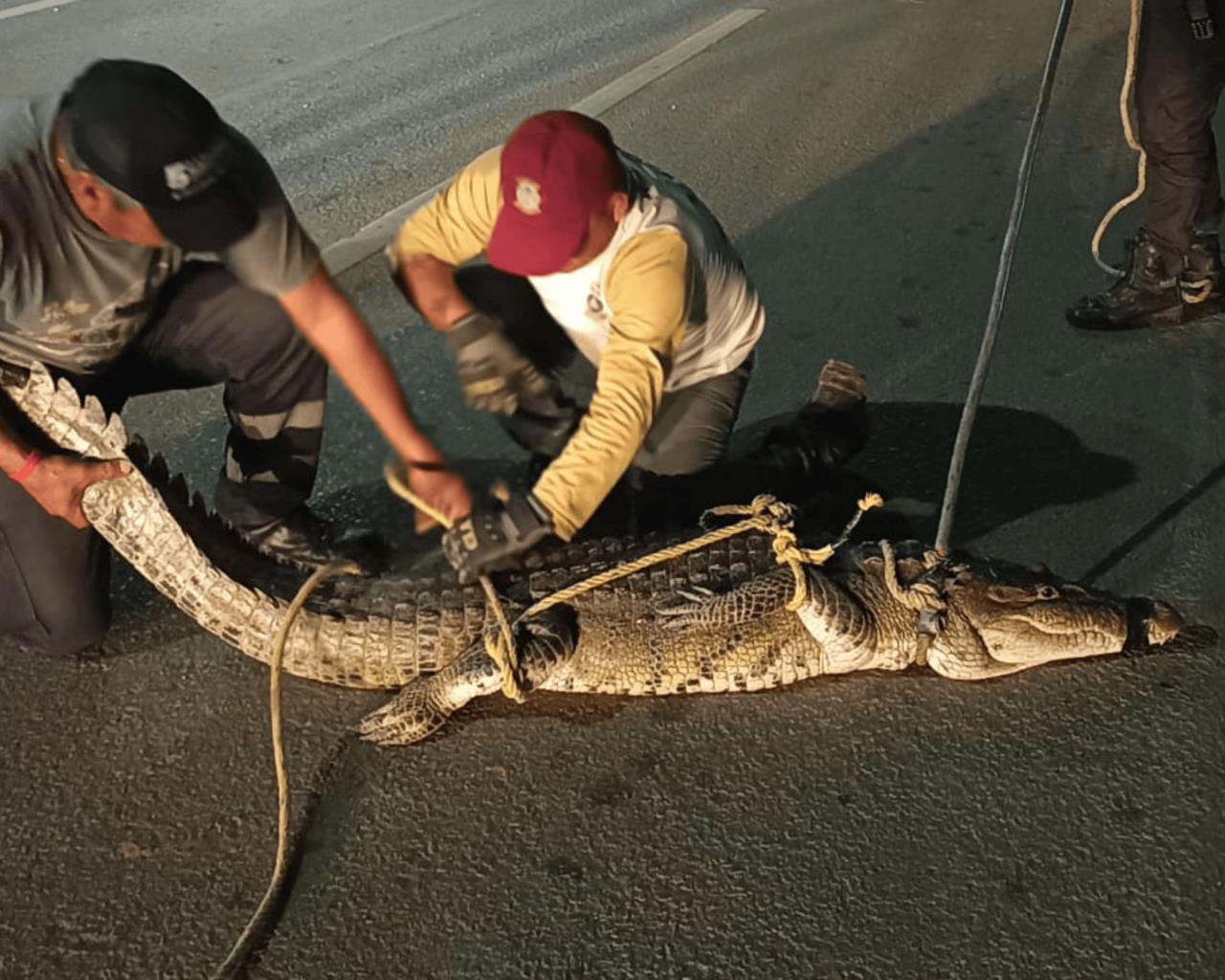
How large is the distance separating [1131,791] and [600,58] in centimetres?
318

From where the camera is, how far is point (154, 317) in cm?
177

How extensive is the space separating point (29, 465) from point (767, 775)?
1140 millimetres

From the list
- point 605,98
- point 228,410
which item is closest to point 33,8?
point 605,98

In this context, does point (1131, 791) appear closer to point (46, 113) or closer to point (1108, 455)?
point (1108, 455)

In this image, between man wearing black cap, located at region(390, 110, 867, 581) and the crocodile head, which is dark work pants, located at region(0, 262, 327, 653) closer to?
man wearing black cap, located at region(390, 110, 867, 581)

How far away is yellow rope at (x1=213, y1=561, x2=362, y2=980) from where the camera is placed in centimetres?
152

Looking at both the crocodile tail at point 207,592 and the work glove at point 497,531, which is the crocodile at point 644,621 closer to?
the crocodile tail at point 207,592

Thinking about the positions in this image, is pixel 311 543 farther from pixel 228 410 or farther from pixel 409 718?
pixel 409 718

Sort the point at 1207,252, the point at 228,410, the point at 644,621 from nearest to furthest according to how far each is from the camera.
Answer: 1. the point at 644,621
2. the point at 228,410
3. the point at 1207,252

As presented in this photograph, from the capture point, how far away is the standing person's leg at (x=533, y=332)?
6.06ft

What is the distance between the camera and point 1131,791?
1.62 meters

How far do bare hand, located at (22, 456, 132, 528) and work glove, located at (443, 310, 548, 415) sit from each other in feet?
1.71

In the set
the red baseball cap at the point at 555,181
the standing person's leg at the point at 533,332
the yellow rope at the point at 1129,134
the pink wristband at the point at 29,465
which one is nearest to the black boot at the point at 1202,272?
the yellow rope at the point at 1129,134

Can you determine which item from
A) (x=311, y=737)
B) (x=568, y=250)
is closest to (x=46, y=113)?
(x=568, y=250)
